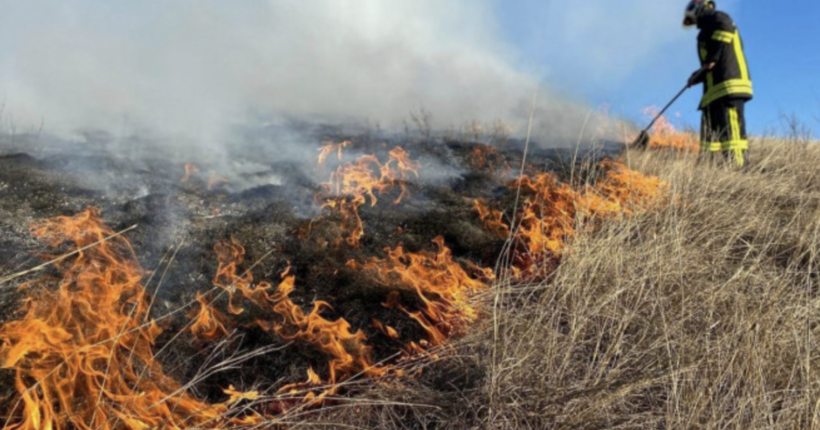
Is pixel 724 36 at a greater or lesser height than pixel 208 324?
greater

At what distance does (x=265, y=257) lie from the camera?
381 centimetres

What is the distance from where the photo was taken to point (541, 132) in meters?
11.0

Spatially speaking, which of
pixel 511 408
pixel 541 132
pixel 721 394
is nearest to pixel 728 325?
pixel 721 394

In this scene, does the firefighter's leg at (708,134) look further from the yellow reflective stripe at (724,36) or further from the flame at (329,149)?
the flame at (329,149)

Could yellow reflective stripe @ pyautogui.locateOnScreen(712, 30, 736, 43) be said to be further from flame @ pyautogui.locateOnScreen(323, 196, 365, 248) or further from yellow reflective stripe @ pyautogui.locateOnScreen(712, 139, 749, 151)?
flame @ pyautogui.locateOnScreen(323, 196, 365, 248)

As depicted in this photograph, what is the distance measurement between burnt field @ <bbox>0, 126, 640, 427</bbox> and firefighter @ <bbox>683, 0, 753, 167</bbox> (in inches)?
78.1

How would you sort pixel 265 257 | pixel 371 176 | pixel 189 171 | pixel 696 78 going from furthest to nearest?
pixel 696 78 → pixel 371 176 → pixel 189 171 → pixel 265 257

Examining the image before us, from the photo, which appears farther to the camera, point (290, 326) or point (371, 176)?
point (371, 176)

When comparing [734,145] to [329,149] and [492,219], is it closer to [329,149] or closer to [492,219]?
[492,219]

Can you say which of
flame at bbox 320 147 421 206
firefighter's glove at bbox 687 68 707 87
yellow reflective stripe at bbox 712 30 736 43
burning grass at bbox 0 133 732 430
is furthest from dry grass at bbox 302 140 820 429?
yellow reflective stripe at bbox 712 30 736 43

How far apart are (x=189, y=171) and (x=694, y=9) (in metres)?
7.04

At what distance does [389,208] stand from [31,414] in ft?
10.5

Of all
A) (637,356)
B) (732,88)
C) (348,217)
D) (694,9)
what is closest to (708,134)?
(732,88)

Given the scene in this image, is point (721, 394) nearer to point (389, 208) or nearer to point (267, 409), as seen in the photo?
point (267, 409)
